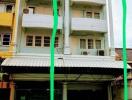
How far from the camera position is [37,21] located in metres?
18.0

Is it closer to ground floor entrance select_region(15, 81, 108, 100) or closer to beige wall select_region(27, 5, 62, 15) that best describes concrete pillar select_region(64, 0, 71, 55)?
beige wall select_region(27, 5, 62, 15)

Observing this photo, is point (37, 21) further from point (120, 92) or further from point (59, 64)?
point (120, 92)

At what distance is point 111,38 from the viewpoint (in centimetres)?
1864

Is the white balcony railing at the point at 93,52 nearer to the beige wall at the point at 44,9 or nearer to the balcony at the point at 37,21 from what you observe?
the balcony at the point at 37,21

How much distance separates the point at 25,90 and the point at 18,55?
7.82ft

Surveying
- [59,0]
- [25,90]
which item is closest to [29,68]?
[25,90]

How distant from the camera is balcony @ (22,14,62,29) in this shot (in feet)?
58.5

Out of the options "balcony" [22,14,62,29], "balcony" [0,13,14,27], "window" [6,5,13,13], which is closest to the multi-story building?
"balcony" [22,14,62,29]

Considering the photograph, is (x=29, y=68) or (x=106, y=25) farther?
(x=106, y=25)

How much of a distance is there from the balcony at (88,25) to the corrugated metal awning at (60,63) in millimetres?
2485

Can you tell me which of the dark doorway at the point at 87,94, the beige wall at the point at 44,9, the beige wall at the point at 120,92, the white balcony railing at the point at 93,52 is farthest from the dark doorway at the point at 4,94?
the beige wall at the point at 120,92

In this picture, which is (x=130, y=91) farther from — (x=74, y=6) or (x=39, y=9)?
(x=39, y=9)

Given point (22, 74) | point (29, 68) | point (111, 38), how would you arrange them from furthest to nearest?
point (111, 38)
point (22, 74)
point (29, 68)

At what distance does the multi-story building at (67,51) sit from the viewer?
635 inches
